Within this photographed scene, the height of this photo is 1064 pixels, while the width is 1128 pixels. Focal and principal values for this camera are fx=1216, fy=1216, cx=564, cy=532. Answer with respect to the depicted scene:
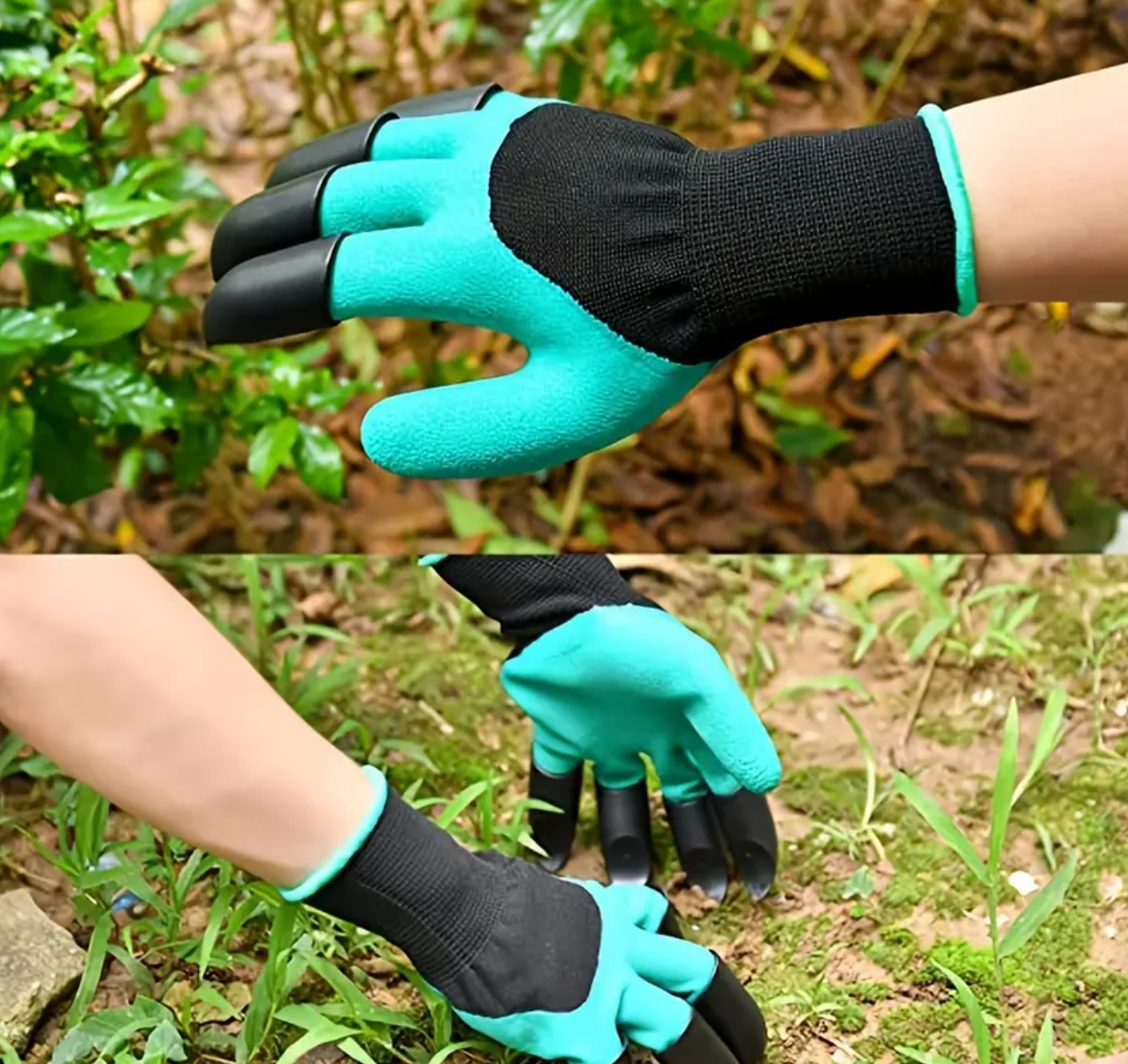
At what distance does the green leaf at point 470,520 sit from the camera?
5.27 feet

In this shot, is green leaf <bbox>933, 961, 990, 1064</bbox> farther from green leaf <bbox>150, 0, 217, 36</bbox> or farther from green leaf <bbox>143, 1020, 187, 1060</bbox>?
green leaf <bbox>150, 0, 217, 36</bbox>

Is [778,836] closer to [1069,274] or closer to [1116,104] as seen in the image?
[1069,274]

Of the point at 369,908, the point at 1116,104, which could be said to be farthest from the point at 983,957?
the point at 1116,104

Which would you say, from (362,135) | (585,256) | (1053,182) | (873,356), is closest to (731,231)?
(585,256)

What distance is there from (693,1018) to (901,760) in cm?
32

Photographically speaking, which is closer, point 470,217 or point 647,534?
point 470,217

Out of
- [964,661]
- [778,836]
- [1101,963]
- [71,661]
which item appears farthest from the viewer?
[964,661]

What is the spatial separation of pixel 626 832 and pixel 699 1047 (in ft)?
0.59

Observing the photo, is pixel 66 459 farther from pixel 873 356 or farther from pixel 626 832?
pixel 873 356

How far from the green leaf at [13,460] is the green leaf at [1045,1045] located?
0.85 meters

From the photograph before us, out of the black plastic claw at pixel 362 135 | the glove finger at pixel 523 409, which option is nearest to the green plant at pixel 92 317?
the black plastic claw at pixel 362 135

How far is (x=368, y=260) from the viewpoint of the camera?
0.88 metres

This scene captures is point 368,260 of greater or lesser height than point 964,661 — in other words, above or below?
above

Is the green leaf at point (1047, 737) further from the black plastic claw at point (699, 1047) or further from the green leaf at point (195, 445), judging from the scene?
the green leaf at point (195, 445)
